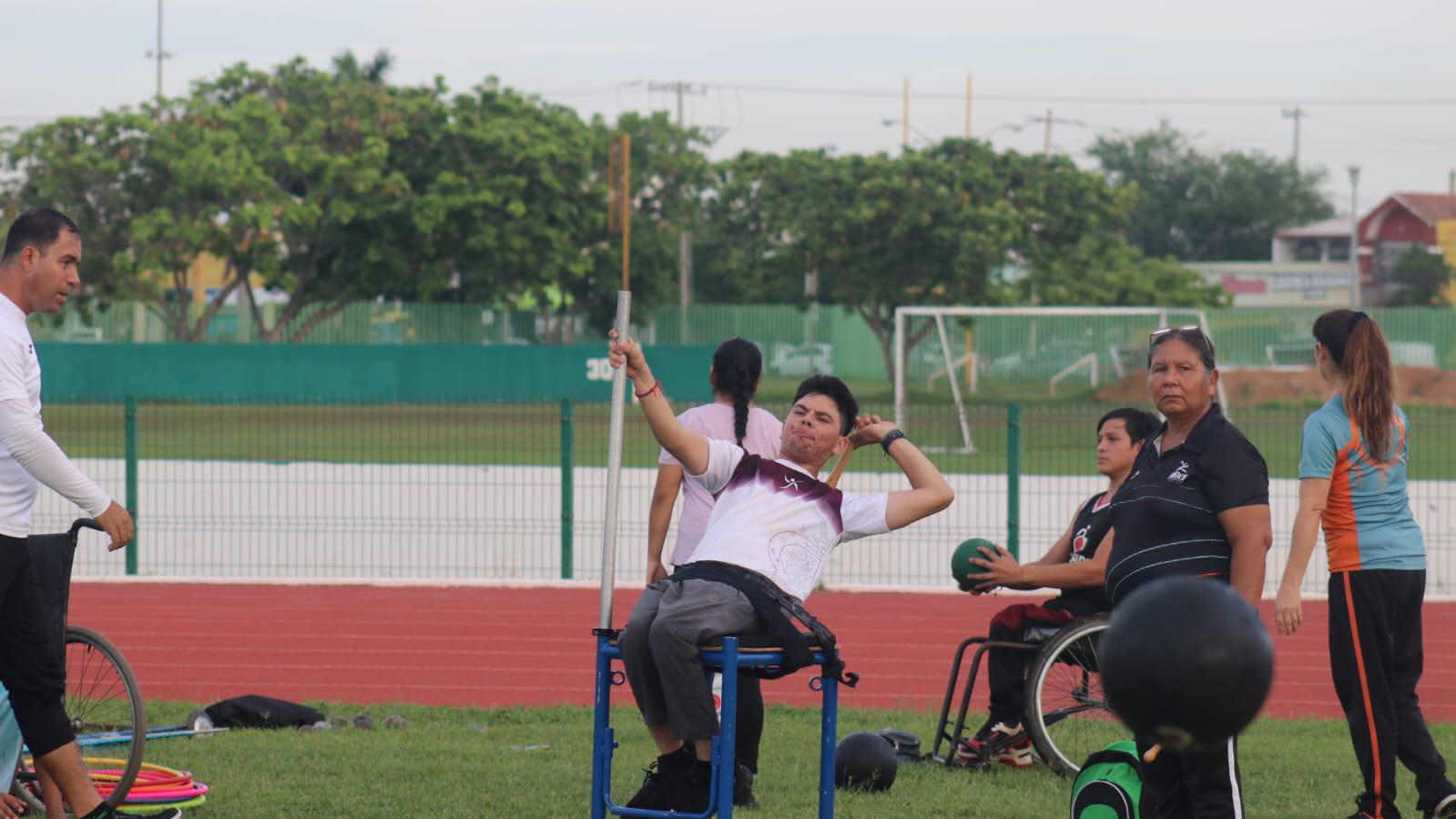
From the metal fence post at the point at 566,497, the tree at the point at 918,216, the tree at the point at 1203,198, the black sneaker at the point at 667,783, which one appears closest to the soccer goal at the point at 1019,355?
the tree at the point at 918,216

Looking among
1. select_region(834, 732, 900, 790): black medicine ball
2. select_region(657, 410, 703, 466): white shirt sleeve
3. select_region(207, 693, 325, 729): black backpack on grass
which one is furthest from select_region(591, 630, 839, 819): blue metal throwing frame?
select_region(207, 693, 325, 729): black backpack on grass

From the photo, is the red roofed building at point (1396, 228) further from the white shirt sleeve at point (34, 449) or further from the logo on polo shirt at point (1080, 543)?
the white shirt sleeve at point (34, 449)

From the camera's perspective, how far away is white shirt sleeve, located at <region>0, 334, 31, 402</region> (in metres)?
4.74

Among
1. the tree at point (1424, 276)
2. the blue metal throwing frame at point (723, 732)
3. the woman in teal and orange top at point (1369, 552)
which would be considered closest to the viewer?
the blue metal throwing frame at point (723, 732)

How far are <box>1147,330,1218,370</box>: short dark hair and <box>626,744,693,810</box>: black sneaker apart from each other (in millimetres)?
1797

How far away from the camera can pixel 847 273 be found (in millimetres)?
41781

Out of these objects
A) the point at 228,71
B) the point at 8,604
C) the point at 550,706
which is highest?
the point at 228,71

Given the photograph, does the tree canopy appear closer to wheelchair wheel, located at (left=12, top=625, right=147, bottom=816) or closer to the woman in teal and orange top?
wheelchair wheel, located at (left=12, top=625, right=147, bottom=816)

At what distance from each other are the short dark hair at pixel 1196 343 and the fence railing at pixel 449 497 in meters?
6.76

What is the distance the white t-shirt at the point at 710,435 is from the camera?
6289mm

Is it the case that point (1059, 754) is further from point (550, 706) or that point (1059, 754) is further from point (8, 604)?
point (8, 604)

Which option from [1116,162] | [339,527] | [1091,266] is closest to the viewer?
[339,527]

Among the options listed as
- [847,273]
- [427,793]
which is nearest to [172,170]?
[847,273]

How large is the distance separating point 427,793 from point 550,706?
6.26ft
